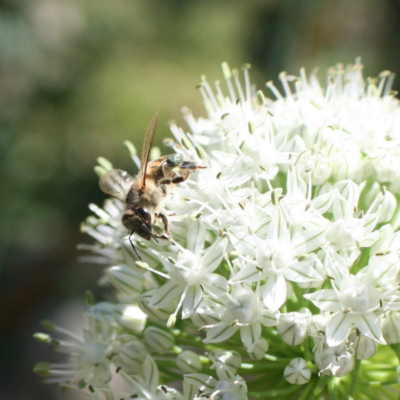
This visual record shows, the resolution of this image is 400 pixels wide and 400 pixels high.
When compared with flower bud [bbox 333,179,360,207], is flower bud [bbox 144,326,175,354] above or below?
below

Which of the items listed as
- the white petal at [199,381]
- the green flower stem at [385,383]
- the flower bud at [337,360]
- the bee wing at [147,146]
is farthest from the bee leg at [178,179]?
the green flower stem at [385,383]

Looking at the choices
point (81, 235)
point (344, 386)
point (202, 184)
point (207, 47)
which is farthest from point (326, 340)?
point (207, 47)

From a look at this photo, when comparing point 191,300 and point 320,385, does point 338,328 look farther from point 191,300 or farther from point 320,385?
point 191,300

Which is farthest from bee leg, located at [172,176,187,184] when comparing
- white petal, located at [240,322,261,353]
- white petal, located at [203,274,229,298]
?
white petal, located at [240,322,261,353]

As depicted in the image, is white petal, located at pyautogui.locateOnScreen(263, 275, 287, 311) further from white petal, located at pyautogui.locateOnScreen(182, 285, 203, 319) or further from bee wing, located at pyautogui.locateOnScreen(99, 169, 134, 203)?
bee wing, located at pyautogui.locateOnScreen(99, 169, 134, 203)

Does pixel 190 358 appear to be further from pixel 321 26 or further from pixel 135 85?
pixel 321 26

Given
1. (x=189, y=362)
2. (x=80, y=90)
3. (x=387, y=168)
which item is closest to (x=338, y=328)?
(x=189, y=362)
